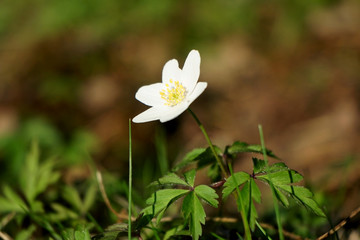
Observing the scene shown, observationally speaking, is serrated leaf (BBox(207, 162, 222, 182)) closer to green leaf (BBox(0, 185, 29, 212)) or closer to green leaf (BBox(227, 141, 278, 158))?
green leaf (BBox(227, 141, 278, 158))

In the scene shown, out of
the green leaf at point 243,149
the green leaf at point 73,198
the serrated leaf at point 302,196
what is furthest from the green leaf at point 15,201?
the serrated leaf at point 302,196

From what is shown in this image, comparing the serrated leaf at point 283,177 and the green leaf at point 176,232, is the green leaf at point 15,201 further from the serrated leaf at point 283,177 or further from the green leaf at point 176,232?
the serrated leaf at point 283,177

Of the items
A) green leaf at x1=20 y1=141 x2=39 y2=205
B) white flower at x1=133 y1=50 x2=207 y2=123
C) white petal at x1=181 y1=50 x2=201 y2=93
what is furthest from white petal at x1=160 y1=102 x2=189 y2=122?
green leaf at x1=20 y1=141 x2=39 y2=205

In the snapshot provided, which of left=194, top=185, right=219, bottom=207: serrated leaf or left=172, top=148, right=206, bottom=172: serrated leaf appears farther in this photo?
left=172, top=148, right=206, bottom=172: serrated leaf

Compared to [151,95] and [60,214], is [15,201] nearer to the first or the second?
[60,214]

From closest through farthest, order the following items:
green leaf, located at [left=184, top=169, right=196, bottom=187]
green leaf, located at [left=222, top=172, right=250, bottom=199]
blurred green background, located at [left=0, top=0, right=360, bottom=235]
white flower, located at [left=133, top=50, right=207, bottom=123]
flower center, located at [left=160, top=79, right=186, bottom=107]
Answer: green leaf, located at [left=222, top=172, right=250, bottom=199]
green leaf, located at [left=184, top=169, right=196, bottom=187]
white flower, located at [left=133, top=50, right=207, bottom=123]
flower center, located at [left=160, top=79, right=186, bottom=107]
blurred green background, located at [left=0, top=0, right=360, bottom=235]
